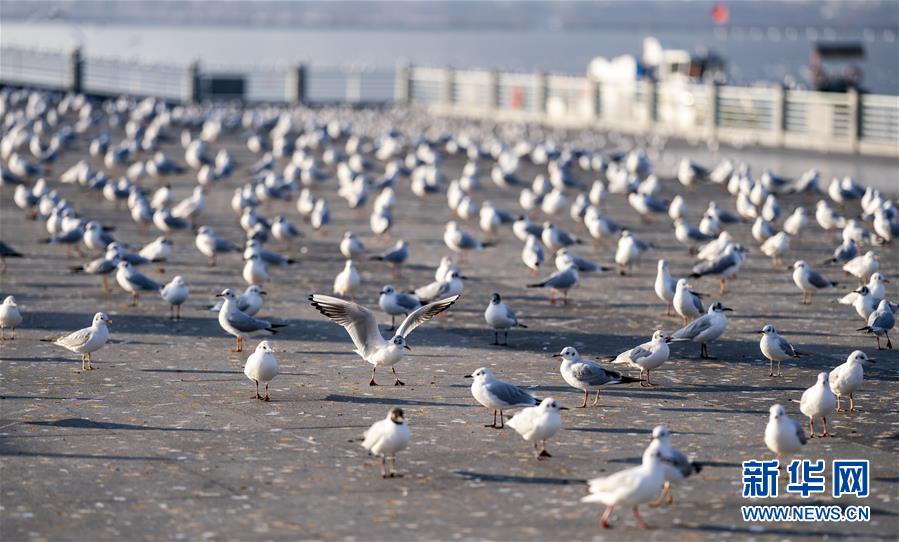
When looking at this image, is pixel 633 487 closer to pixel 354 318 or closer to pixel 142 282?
pixel 354 318

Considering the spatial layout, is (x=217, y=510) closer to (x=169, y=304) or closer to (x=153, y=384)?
(x=153, y=384)

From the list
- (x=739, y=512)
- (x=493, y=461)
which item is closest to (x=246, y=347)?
(x=493, y=461)

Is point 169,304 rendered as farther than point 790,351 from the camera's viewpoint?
Yes

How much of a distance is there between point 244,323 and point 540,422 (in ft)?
16.6

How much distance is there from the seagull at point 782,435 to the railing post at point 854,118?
1234 inches

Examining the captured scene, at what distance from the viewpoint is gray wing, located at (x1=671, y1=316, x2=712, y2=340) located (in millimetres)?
15297

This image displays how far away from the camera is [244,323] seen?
51.6ft

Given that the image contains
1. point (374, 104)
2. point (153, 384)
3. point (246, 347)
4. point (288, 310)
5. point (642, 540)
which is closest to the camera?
point (642, 540)

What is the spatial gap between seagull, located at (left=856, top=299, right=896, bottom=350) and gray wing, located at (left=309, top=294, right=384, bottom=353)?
5.14 meters

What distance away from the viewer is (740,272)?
69.5 feet

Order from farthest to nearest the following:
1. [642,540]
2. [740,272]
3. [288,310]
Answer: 1. [740,272]
2. [288,310]
3. [642,540]

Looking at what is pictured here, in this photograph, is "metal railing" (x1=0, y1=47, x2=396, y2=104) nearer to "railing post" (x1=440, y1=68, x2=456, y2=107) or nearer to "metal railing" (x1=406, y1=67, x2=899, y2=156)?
"railing post" (x1=440, y1=68, x2=456, y2=107)

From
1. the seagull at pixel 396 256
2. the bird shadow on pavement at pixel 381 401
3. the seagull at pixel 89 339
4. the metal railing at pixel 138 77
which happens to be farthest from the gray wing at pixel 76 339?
the metal railing at pixel 138 77

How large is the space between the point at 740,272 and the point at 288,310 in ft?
21.5
